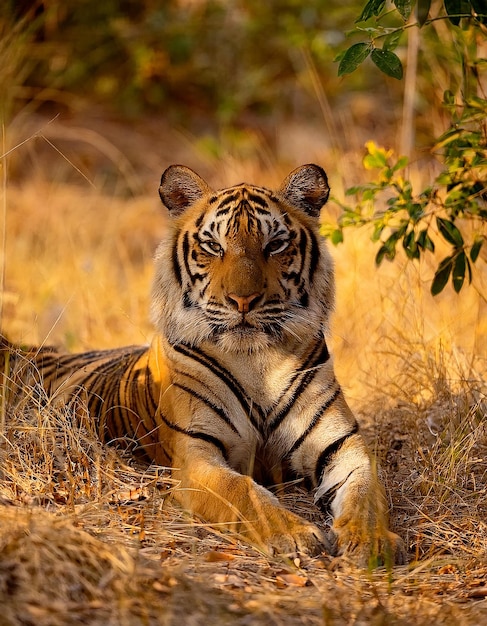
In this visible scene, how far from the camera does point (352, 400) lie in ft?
17.3

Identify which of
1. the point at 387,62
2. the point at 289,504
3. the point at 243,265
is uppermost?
the point at 387,62

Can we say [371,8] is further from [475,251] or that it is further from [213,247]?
[475,251]

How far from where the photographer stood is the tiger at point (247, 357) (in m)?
3.79

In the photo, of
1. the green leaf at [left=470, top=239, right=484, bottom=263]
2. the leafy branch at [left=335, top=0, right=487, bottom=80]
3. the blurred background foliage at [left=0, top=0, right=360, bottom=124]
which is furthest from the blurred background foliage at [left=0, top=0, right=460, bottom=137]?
the leafy branch at [left=335, top=0, right=487, bottom=80]

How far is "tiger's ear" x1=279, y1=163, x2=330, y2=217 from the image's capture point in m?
4.19

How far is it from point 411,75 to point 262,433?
419 cm

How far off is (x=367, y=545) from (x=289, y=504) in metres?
0.68

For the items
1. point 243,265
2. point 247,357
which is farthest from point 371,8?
point 247,357

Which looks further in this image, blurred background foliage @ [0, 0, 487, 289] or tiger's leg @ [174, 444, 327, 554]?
blurred background foliage @ [0, 0, 487, 289]

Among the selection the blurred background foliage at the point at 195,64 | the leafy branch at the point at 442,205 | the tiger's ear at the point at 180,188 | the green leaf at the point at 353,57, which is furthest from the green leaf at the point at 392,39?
the blurred background foliage at the point at 195,64

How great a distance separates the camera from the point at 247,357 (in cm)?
401

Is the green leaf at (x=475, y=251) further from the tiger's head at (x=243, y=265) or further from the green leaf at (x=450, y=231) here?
the tiger's head at (x=243, y=265)

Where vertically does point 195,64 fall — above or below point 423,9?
above

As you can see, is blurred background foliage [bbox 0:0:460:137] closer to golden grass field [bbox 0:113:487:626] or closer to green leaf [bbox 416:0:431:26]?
golden grass field [bbox 0:113:487:626]
